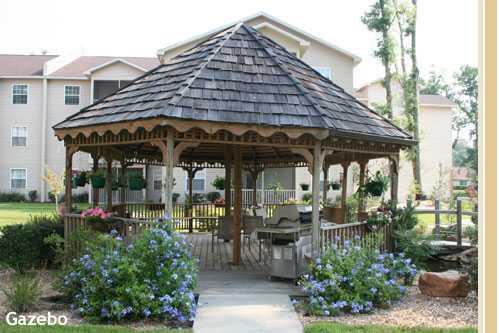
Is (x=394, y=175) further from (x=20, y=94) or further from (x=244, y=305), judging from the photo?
(x=20, y=94)

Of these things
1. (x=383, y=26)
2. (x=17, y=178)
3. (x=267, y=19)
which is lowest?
→ (x=17, y=178)

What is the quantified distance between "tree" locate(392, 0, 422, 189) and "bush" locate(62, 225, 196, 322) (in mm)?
18570

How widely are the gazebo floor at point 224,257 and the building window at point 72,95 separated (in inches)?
790

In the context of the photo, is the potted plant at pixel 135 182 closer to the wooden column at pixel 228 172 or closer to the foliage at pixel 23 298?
the wooden column at pixel 228 172

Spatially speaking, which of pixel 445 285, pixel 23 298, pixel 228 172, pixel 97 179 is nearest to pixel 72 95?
pixel 228 172

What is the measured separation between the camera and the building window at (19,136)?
107 ft

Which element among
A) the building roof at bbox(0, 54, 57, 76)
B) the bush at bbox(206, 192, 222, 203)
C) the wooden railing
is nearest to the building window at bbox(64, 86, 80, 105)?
the building roof at bbox(0, 54, 57, 76)

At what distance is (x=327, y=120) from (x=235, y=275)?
3.55m

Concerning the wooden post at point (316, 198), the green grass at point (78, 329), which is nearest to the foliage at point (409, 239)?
the wooden post at point (316, 198)

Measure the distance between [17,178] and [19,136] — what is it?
2717 mm

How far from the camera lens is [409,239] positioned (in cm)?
1005

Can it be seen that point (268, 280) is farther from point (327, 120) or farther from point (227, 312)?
point (327, 120)

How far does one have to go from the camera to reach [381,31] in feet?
79.2

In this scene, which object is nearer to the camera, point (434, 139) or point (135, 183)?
point (135, 183)
